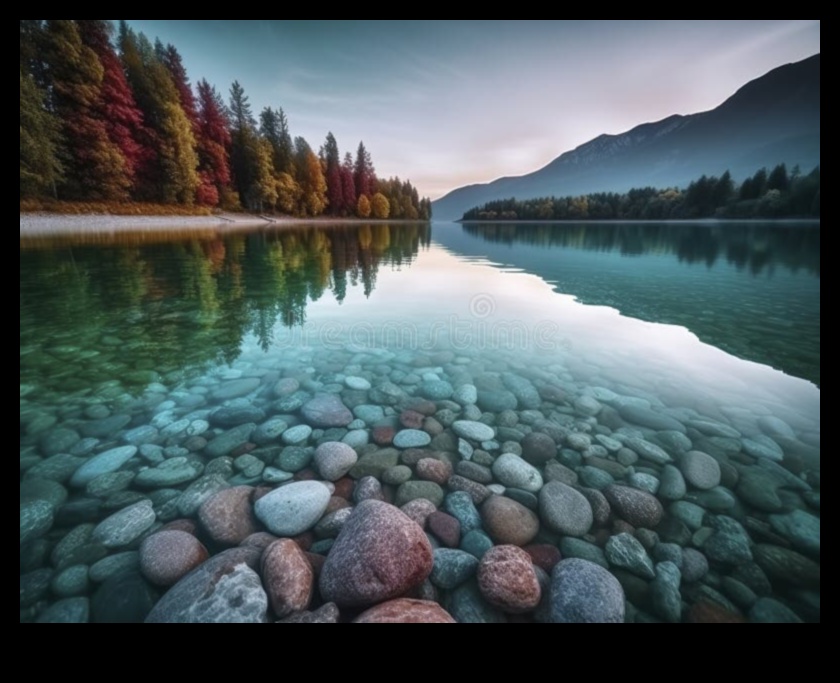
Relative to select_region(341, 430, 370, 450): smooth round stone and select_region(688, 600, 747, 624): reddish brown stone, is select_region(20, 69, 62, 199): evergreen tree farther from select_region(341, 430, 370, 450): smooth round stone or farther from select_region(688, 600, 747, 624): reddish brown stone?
select_region(688, 600, 747, 624): reddish brown stone

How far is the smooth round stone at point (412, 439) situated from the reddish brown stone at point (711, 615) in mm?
2144

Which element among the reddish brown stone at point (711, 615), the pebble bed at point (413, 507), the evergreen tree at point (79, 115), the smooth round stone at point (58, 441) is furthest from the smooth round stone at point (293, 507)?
the evergreen tree at point (79, 115)

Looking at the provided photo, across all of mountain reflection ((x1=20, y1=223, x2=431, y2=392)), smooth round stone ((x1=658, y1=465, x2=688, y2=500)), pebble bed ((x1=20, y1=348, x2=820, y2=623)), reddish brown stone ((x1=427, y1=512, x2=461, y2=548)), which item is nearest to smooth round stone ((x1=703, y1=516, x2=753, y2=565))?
pebble bed ((x1=20, y1=348, x2=820, y2=623))

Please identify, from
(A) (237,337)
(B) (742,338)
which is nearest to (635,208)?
(B) (742,338)

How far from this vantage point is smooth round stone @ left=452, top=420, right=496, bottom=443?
3418 millimetres

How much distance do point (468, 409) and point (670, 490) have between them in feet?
6.50

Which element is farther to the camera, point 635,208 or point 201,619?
point 635,208

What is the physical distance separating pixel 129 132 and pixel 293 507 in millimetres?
42674

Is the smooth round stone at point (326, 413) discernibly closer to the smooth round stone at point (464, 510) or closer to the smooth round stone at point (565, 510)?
the smooth round stone at point (464, 510)

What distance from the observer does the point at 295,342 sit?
19.7 feet
